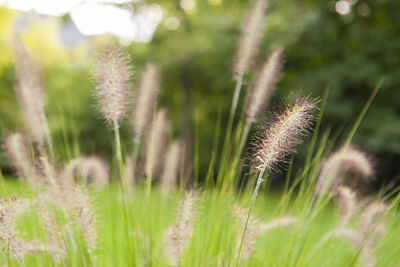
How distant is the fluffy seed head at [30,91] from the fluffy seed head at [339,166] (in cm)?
139

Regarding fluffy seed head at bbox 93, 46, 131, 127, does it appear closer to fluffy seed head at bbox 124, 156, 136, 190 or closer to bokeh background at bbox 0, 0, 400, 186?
fluffy seed head at bbox 124, 156, 136, 190

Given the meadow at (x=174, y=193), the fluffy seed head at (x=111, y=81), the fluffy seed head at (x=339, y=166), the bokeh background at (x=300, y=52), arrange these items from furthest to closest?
1. the bokeh background at (x=300, y=52)
2. the fluffy seed head at (x=339, y=166)
3. the fluffy seed head at (x=111, y=81)
4. the meadow at (x=174, y=193)

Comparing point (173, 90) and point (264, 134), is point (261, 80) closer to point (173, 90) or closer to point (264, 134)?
point (264, 134)

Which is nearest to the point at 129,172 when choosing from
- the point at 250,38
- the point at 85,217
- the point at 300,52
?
the point at 85,217

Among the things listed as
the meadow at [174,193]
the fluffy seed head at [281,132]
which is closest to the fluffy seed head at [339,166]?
the meadow at [174,193]

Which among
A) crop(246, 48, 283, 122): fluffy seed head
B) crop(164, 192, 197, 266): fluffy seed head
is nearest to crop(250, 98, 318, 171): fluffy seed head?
crop(164, 192, 197, 266): fluffy seed head

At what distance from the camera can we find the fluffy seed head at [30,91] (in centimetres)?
190

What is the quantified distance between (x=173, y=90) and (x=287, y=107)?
11.9 meters

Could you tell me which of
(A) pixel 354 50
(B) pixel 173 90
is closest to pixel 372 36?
(A) pixel 354 50

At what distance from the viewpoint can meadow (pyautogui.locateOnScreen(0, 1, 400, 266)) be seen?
4.44ft

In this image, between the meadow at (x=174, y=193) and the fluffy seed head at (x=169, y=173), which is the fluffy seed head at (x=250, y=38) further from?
the fluffy seed head at (x=169, y=173)

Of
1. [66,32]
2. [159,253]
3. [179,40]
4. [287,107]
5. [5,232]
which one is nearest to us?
[287,107]

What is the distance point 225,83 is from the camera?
11297 mm

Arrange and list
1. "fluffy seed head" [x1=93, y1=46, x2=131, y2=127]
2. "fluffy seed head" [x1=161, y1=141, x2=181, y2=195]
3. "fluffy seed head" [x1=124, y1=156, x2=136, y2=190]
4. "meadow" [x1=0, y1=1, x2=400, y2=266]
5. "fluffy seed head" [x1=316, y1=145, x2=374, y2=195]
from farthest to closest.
Answer: 1. "fluffy seed head" [x1=161, y1=141, x2=181, y2=195]
2. "fluffy seed head" [x1=124, y1=156, x2=136, y2=190]
3. "fluffy seed head" [x1=316, y1=145, x2=374, y2=195]
4. "fluffy seed head" [x1=93, y1=46, x2=131, y2=127]
5. "meadow" [x1=0, y1=1, x2=400, y2=266]
